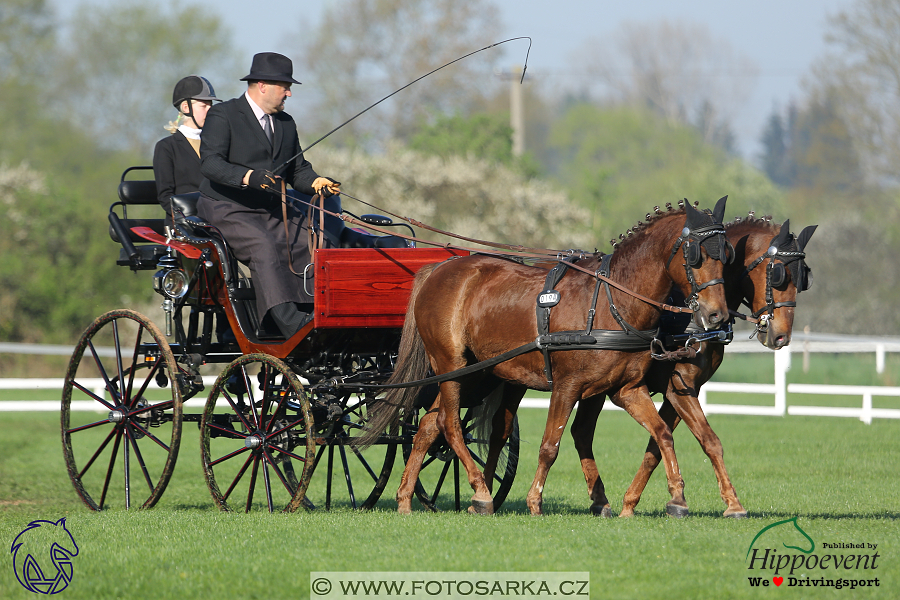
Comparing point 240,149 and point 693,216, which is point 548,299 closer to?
point 693,216

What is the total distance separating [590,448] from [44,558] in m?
3.44

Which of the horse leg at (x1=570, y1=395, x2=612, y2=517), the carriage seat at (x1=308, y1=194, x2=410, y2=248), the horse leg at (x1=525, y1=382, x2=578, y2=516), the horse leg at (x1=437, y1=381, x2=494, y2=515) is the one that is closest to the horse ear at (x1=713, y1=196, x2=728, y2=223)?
the horse leg at (x1=525, y1=382, x2=578, y2=516)

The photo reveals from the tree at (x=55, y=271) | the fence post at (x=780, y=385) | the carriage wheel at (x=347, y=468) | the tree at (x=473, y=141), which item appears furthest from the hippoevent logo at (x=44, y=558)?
the tree at (x=473, y=141)

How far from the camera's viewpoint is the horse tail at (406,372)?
291 inches

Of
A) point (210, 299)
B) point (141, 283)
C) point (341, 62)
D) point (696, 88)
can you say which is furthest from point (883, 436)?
point (696, 88)

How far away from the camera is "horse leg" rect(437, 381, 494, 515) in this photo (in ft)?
22.6

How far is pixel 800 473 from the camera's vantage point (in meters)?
9.97

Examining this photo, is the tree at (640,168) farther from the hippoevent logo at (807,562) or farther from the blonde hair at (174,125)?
the hippoevent logo at (807,562)

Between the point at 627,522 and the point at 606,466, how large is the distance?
4567 millimetres

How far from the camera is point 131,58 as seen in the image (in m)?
38.5

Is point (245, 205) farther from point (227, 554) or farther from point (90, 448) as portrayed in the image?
point (90, 448)

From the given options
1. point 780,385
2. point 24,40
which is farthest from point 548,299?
point 24,40

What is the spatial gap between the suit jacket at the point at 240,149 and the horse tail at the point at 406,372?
1.20m

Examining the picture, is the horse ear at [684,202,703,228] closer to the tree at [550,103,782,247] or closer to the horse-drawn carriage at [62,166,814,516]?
the horse-drawn carriage at [62,166,814,516]
